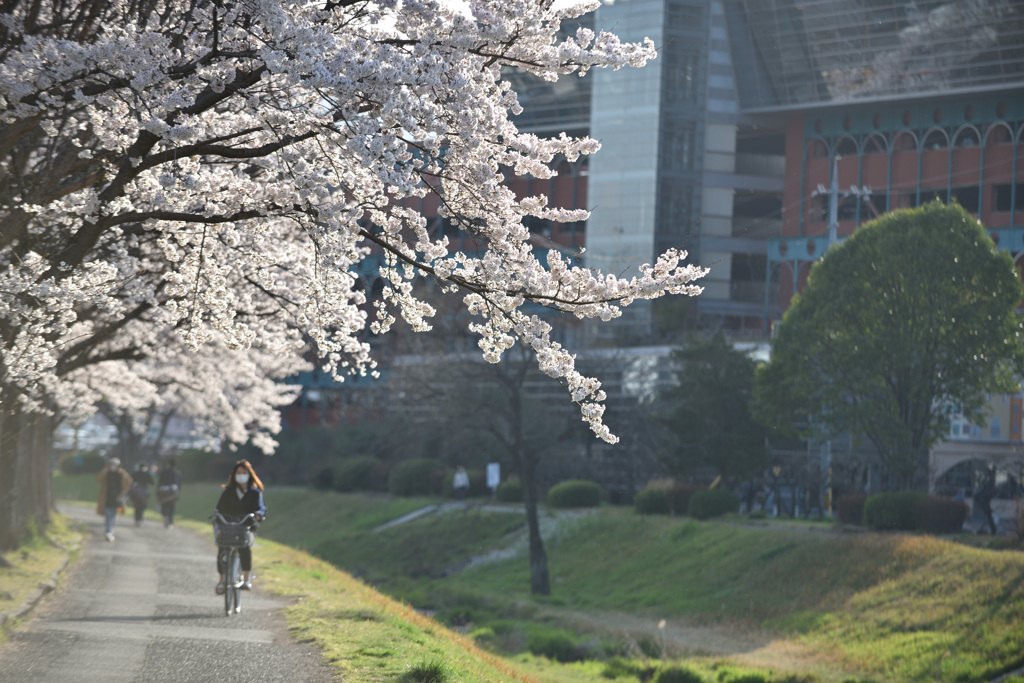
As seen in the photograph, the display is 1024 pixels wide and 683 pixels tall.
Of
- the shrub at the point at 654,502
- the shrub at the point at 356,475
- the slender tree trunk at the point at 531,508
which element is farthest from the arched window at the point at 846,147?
the slender tree trunk at the point at 531,508

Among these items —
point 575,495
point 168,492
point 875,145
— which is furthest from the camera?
point 875,145

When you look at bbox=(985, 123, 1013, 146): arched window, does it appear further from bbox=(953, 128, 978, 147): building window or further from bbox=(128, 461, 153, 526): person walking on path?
bbox=(128, 461, 153, 526): person walking on path

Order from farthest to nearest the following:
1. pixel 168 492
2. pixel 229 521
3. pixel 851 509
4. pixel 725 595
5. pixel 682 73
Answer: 1. pixel 682 73
2. pixel 168 492
3. pixel 851 509
4. pixel 725 595
5. pixel 229 521

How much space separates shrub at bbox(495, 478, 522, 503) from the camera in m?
43.1

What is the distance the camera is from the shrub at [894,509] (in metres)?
29.2

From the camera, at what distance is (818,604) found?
26.2m

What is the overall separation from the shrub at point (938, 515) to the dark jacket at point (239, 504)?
20139mm

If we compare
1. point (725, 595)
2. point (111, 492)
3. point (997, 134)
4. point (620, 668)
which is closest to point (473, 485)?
point (725, 595)

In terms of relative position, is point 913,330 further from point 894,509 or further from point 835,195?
point 835,195

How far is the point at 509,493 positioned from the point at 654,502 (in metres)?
7.94

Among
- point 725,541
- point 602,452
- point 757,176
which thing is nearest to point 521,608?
point 725,541

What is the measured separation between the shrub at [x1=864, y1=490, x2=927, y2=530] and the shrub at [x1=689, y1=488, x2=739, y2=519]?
6340 millimetres

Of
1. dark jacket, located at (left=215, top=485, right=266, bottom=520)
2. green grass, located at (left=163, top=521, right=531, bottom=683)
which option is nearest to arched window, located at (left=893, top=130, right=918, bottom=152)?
green grass, located at (left=163, top=521, right=531, bottom=683)

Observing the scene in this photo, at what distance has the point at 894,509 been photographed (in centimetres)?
2936
